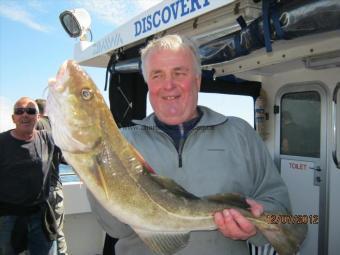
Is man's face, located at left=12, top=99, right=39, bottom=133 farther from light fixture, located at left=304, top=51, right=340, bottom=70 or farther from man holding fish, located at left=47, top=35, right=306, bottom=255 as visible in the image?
light fixture, located at left=304, top=51, right=340, bottom=70

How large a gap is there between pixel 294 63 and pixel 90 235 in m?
4.07

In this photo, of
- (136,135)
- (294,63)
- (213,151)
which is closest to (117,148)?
(136,135)

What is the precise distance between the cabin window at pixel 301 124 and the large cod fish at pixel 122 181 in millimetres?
3668

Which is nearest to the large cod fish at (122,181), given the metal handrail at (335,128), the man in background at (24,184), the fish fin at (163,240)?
the fish fin at (163,240)

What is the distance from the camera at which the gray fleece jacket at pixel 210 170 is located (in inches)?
85.0

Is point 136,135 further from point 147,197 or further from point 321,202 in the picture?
point 321,202

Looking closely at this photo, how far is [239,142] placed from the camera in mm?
2258

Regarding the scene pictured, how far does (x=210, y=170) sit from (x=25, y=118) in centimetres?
328

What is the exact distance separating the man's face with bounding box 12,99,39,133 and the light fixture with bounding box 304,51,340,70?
11.7 ft

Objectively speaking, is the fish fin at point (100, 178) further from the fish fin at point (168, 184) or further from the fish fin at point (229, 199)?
the fish fin at point (229, 199)

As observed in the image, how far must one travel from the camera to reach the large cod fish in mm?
1812

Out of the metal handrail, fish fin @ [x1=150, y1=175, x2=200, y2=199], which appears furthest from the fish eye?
the metal handrail
